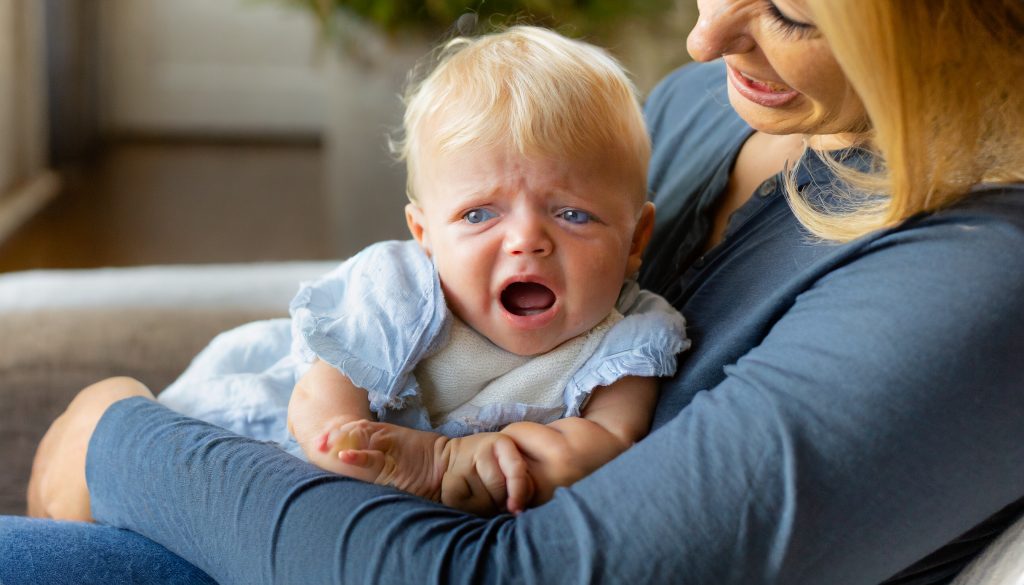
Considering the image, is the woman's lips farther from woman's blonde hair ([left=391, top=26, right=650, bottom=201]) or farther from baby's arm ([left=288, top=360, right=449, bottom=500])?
baby's arm ([left=288, top=360, right=449, bottom=500])

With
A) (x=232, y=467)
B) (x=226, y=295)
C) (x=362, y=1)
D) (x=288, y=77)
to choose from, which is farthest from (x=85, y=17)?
(x=232, y=467)

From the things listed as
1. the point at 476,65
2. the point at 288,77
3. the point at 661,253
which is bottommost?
the point at 288,77

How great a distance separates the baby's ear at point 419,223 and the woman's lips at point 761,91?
1.16 feet

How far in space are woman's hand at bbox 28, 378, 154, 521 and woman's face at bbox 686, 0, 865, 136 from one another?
2.46 ft

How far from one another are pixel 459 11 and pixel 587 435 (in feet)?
6.97

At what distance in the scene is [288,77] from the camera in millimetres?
5812

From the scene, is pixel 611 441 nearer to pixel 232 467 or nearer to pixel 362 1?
pixel 232 467

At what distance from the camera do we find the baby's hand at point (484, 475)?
1.00 metres

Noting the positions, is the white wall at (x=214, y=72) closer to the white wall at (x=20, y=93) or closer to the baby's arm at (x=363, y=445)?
the white wall at (x=20, y=93)

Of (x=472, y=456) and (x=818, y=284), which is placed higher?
(x=818, y=284)

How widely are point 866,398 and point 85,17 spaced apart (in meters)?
5.21

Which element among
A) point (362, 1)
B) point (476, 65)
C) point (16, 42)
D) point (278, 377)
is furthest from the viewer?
point (16, 42)

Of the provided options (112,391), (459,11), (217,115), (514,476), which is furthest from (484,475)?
(217,115)

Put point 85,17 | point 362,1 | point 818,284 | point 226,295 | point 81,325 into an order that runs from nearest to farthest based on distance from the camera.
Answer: point 818,284 → point 81,325 → point 226,295 → point 362,1 → point 85,17
